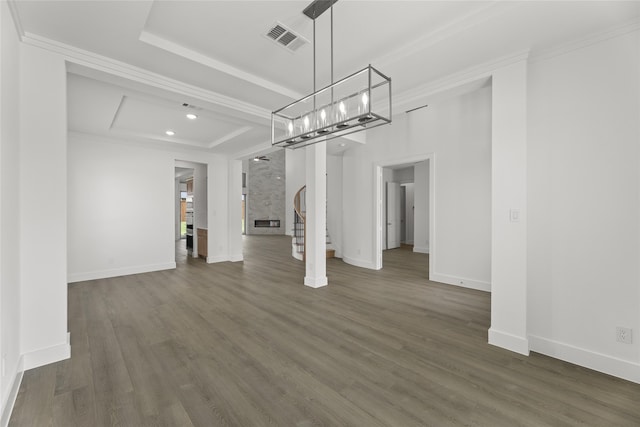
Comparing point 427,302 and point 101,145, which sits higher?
point 101,145

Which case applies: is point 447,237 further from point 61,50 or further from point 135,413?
point 61,50

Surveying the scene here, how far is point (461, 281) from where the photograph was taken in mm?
4875

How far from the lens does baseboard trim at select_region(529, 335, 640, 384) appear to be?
7.39 feet

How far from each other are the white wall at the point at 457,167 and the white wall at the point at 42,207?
5.09 metres

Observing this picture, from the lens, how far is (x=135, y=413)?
1858 millimetres

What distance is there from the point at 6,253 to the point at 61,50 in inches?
72.7

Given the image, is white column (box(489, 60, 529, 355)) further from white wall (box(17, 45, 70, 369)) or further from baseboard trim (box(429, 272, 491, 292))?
white wall (box(17, 45, 70, 369))

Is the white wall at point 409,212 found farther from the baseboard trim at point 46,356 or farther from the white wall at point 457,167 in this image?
the baseboard trim at point 46,356

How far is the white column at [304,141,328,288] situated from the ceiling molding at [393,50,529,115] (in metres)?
1.56

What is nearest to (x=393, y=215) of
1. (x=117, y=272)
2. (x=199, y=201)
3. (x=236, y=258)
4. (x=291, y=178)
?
(x=236, y=258)

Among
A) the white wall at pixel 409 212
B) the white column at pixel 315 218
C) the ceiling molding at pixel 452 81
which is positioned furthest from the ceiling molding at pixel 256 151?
the white wall at pixel 409 212

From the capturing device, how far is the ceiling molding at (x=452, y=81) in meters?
2.75

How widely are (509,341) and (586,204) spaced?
56.2 inches

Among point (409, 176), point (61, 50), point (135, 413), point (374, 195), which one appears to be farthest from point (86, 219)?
point (409, 176)
